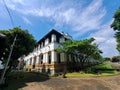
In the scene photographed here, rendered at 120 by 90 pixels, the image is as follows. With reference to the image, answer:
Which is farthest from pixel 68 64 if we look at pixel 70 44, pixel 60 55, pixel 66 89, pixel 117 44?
pixel 66 89

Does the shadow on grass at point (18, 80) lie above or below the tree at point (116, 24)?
below

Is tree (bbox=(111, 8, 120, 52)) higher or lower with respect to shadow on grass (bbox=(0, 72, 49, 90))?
higher

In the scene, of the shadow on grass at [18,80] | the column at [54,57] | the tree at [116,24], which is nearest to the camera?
the shadow on grass at [18,80]

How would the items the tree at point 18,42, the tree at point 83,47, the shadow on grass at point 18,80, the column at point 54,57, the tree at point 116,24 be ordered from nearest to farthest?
the shadow on grass at point 18,80
the tree at point 18,42
the tree at point 83,47
the column at point 54,57
the tree at point 116,24

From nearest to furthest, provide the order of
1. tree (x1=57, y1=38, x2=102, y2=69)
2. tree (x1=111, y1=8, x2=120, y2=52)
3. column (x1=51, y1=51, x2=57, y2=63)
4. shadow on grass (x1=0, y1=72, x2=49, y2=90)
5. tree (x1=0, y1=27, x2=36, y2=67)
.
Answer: shadow on grass (x1=0, y1=72, x2=49, y2=90)
tree (x1=0, y1=27, x2=36, y2=67)
tree (x1=57, y1=38, x2=102, y2=69)
column (x1=51, y1=51, x2=57, y2=63)
tree (x1=111, y1=8, x2=120, y2=52)

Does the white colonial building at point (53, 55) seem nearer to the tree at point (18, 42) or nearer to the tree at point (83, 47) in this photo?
the tree at point (83, 47)

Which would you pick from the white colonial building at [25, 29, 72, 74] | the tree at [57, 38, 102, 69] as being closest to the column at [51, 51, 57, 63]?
the white colonial building at [25, 29, 72, 74]

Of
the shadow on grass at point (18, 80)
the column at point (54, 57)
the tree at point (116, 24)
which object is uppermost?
the tree at point (116, 24)

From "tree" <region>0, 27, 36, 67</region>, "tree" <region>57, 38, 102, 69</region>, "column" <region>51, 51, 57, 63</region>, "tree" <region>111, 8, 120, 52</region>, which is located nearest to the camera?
"tree" <region>0, 27, 36, 67</region>

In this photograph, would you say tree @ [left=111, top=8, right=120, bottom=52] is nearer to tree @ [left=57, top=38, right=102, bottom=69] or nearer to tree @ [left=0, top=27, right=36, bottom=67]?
tree @ [left=57, top=38, right=102, bottom=69]

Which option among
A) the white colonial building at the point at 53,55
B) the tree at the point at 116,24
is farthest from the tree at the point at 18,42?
the tree at the point at 116,24

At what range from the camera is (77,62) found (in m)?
30.8

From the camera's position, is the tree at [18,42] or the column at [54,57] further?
the column at [54,57]

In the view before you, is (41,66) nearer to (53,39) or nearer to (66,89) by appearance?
(53,39)
